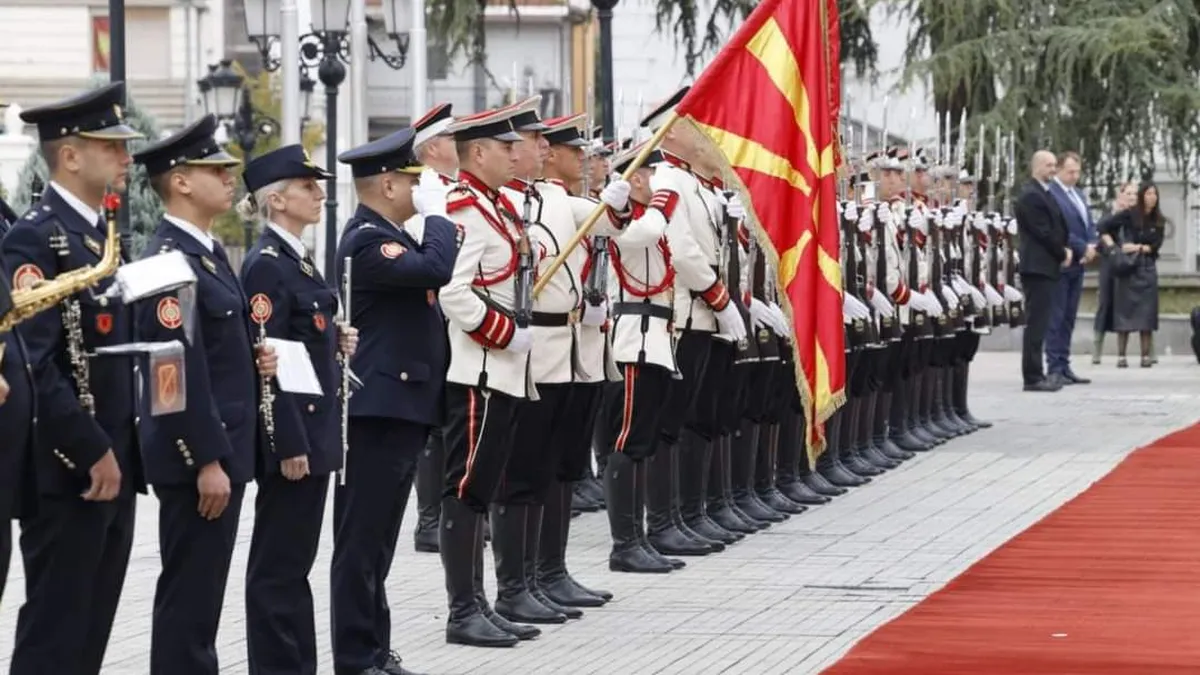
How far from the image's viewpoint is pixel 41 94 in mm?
58875

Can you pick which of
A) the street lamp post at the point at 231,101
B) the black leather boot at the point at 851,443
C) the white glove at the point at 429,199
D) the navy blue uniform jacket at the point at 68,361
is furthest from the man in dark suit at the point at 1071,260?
the navy blue uniform jacket at the point at 68,361

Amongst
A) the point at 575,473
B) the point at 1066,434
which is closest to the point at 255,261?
the point at 575,473

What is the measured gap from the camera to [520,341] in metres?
9.41

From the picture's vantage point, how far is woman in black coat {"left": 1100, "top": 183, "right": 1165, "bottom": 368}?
2605 cm

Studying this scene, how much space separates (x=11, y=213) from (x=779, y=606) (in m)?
4.11

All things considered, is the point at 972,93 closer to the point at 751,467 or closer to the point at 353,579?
the point at 751,467

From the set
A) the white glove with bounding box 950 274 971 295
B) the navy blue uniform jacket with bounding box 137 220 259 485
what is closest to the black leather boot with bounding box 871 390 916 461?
the white glove with bounding box 950 274 971 295

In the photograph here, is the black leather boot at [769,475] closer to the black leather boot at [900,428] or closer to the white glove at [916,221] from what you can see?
the white glove at [916,221]

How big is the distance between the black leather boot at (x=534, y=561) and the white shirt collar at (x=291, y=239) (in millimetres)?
2316

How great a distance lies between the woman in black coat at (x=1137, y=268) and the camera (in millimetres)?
26047

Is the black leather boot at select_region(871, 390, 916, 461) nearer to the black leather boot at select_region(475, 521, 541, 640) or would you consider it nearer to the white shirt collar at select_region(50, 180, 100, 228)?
the black leather boot at select_region(475, 521, 541, 640)

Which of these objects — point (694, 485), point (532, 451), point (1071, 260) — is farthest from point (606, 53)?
point (532, 451)

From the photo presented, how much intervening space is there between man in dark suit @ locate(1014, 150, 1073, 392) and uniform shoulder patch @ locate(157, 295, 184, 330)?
50.1 ft

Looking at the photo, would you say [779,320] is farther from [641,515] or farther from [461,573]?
[461,573]
